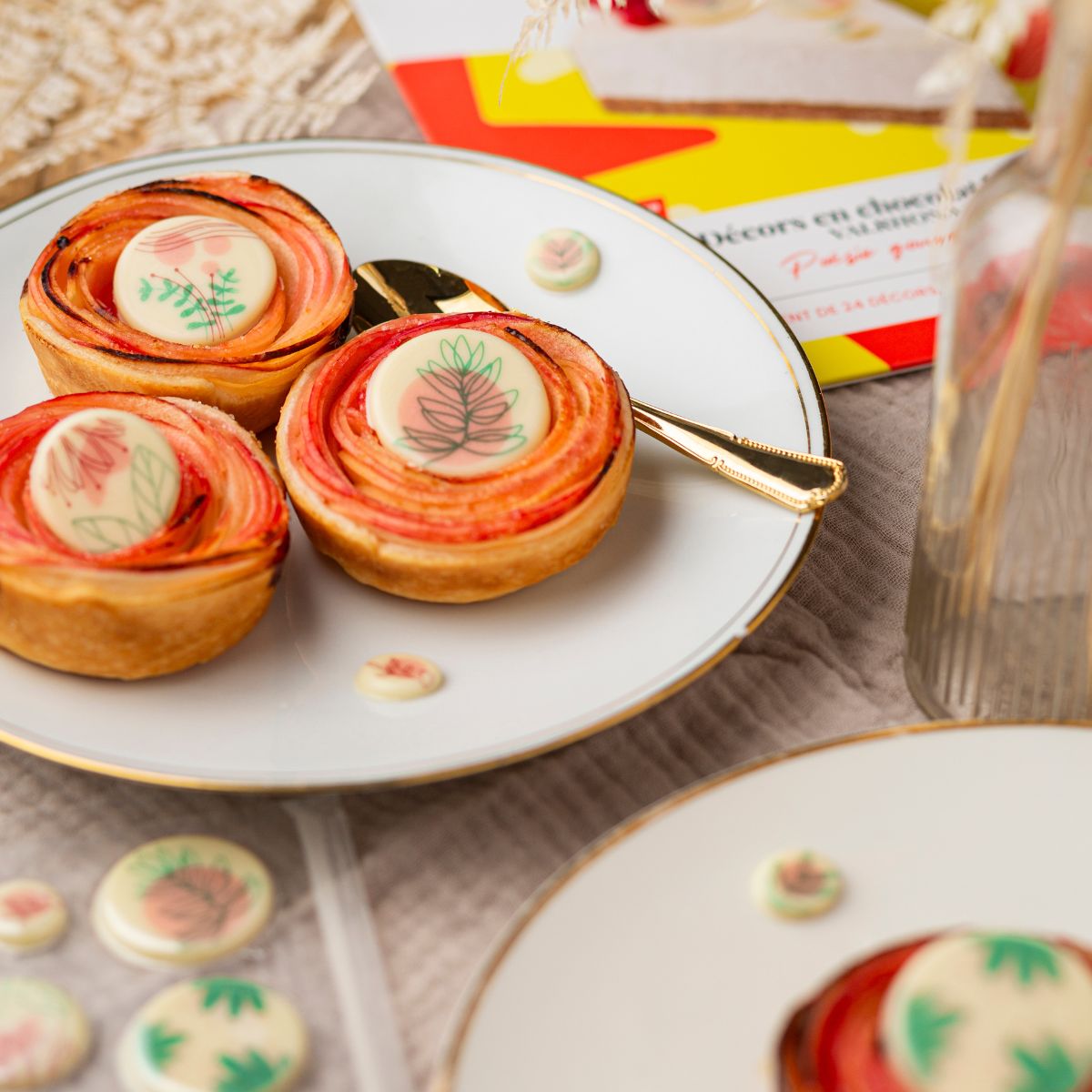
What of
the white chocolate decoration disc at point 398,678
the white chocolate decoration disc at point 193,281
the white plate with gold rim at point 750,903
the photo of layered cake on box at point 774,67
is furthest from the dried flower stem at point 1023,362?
the photo of layered cake on box at point 774,67

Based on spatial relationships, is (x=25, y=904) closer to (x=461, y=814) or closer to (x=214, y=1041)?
(x=214, y=1041)

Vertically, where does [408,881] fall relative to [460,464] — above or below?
below

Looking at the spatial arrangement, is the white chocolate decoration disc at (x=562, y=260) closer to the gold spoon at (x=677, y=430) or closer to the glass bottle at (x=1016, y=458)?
the gold spoon at (x=677, y=430)

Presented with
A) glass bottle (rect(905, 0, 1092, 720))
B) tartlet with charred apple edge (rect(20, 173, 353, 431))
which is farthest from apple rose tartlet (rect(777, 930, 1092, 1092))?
tartlet with charred apple edge (rect(20, 173, 353, 431))

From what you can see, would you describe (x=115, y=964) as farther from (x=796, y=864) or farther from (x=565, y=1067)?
(x=796, y=864)

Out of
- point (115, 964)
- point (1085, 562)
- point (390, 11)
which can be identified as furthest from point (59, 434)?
point (390, 11)

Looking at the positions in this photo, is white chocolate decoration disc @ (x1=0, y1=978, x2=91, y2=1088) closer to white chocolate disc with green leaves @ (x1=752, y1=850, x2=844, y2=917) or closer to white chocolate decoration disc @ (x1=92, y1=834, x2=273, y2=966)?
white chocolate decoration disc @ (x1=92, y1=834, x2=273, y2=966)
